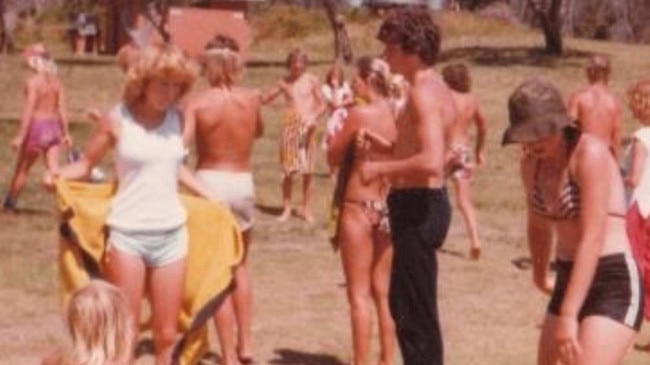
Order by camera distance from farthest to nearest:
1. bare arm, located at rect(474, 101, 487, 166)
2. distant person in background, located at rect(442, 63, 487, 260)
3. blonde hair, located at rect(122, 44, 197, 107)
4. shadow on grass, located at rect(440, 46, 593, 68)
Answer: shadow on grass, located at rect(440, 46, 593, 68), bare arm, located at rect(474, 101, 487, 166), distant person in background, located at rect(442, 63, 487, 260), blonde hair, located at rect(122, 44, 197, 107)

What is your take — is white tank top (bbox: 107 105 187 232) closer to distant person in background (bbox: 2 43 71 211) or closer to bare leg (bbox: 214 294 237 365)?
bare leg (bbox: 214 294 237 365)

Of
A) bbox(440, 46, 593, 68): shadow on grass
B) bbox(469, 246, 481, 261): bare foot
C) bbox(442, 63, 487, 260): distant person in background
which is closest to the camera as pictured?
bbox(442, 63, 487, 260): distant person in background

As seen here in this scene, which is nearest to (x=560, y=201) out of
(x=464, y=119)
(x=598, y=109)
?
(x=598, y=109)

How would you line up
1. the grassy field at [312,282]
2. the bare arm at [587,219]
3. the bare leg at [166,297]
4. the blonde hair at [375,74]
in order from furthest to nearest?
1. the grassy field at [312,282]
2. the blonde hair at [375,74]
3. the bare leg at [166,297]
4. the bare arm at [587,219]

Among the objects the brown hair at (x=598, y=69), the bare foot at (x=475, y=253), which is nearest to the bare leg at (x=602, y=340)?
the brown hair at (x=598, y=69)

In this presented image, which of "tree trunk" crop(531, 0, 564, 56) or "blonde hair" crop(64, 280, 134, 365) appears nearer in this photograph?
"blonde hair" crop(64, 280, 134, 365)

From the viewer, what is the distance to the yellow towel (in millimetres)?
7652

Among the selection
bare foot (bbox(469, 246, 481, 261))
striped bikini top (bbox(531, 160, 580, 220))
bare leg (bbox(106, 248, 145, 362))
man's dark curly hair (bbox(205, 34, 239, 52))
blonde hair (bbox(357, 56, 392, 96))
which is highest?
man's dark curly hair (bbox(205, 34, 239, 52))

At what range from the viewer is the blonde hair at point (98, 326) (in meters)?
4.61

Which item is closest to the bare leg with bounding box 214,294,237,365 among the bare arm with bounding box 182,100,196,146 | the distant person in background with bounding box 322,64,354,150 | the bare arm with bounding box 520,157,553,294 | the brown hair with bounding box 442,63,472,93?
the bare arm with bounding box 182,100,196,146

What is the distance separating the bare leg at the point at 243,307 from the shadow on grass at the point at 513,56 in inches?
1054

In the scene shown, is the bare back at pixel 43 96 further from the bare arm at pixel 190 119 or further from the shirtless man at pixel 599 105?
the bare arm at pixel 190 119

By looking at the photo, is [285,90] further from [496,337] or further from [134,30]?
[134,30]

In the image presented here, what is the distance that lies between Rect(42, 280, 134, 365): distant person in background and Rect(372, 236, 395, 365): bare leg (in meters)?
4.34
